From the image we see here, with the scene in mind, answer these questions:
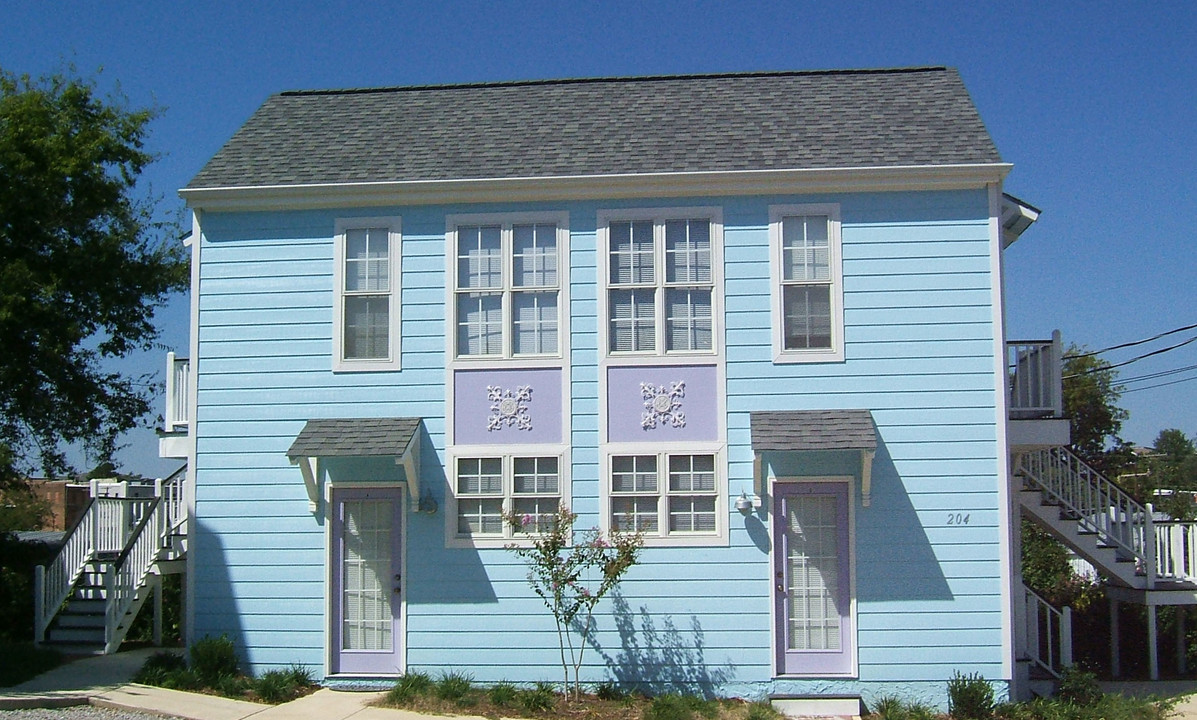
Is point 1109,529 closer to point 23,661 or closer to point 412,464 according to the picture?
point 412,464

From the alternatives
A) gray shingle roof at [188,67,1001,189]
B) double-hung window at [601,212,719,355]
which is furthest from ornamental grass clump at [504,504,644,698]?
gray shingle roof at [188,67,1001,189]

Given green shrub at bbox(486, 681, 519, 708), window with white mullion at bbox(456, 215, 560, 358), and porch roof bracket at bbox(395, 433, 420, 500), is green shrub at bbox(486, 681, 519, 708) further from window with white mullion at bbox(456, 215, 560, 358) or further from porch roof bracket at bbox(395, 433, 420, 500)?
window with white mullion at bbox(456, 215, 560, 358)

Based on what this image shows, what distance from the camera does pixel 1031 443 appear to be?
1252 cm

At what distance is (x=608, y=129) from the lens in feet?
44.0

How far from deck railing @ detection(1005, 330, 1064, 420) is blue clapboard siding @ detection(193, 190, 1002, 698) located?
1.34m

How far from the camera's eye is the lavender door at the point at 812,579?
1177 centimetres

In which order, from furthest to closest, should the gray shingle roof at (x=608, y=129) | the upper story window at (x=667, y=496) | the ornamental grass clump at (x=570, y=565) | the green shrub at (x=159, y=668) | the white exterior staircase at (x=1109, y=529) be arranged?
1. the white exterior staircase at (x=1109, y=529)
2. the gray shingle roof at (x=608, y=129)
3. the upper story window at (x=667, y=496)
4. the green shrub at (x=159, y=668)
5. the ornamental grass clump at (x=570, y=565)

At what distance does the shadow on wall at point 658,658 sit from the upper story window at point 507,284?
293cm

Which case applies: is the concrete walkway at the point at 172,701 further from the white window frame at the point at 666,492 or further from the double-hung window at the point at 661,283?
the double-hung window at the point at 661,283

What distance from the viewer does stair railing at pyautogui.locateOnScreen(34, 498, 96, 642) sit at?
14047 mm

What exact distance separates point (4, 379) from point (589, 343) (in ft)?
35.2

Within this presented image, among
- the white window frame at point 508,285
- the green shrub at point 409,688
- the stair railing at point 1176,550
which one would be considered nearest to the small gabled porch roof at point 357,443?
the white window frame at point 508,285

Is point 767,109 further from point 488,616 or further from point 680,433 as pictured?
point 488,616

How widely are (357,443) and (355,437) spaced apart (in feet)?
0.41
